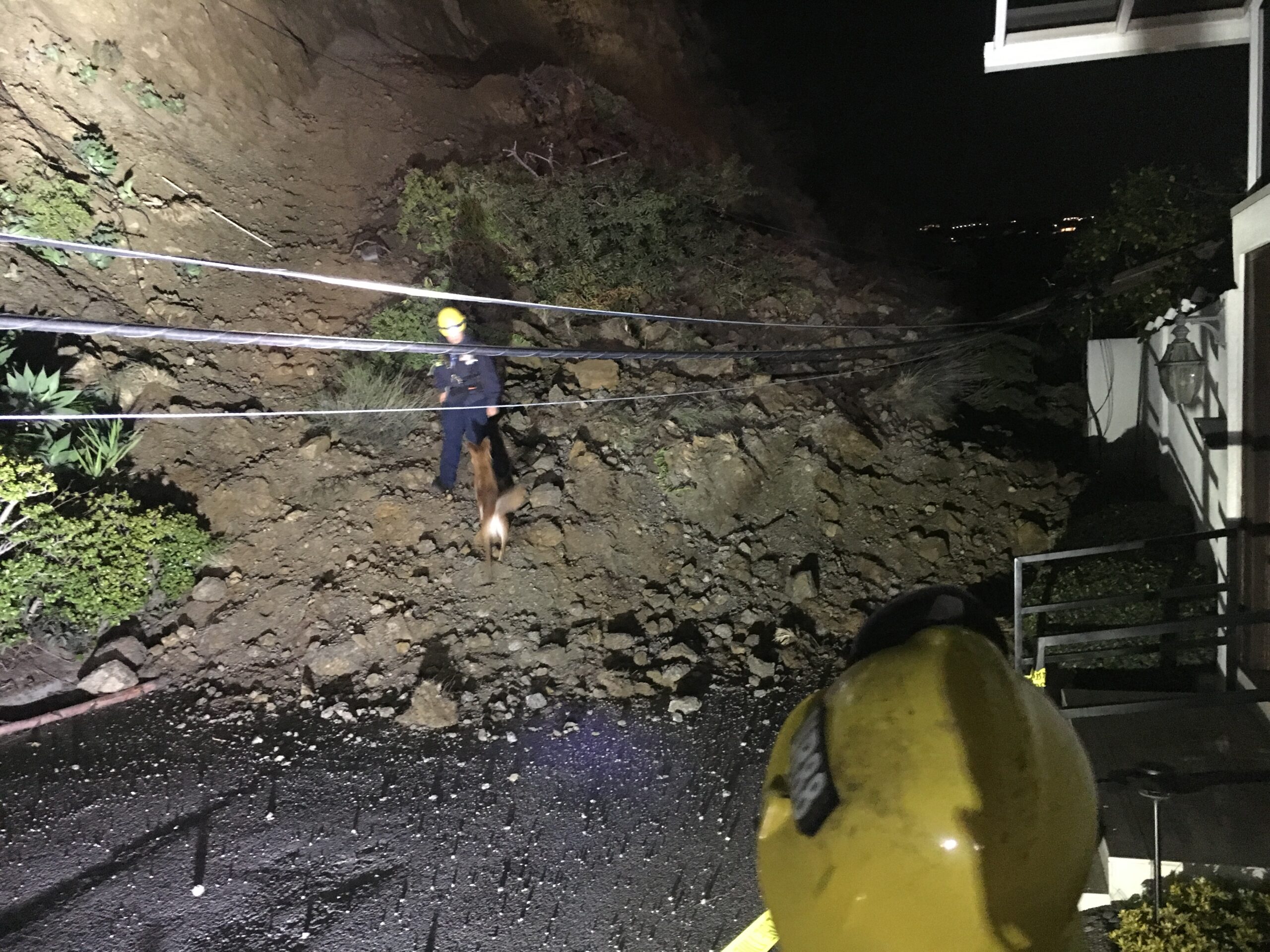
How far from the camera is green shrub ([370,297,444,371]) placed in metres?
7.33

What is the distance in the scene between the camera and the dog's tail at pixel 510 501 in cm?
596

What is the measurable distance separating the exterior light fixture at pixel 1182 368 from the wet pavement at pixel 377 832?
3.41 meters

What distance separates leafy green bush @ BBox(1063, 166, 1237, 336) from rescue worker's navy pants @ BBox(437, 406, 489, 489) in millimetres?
5568

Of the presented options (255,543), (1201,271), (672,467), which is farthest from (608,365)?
(1201,271)

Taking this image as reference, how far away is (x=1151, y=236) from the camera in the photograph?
706 cm

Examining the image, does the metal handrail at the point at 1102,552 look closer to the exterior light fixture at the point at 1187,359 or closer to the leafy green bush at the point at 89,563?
the exterior light fixture at the point at 1187,359

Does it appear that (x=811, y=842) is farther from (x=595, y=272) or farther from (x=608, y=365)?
(x=595, y=272)

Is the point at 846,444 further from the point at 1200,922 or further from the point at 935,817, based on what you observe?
the point at 935,817

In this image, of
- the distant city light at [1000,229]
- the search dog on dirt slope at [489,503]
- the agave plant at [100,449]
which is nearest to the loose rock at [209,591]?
the agave plant at [100,449]

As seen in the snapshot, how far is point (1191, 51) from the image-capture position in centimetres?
561

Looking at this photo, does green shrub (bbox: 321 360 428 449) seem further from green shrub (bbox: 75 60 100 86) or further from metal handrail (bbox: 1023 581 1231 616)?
metal handrail (bbox: 1023 581 1231 616)

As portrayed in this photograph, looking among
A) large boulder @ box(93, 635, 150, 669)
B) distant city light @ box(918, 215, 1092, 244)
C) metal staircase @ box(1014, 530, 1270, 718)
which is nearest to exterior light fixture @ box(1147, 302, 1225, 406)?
metal staircase @ box(1014, 530, 1270, 718)

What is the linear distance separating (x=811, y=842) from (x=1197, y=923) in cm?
271

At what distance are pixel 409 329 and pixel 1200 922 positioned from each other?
6889 mm
